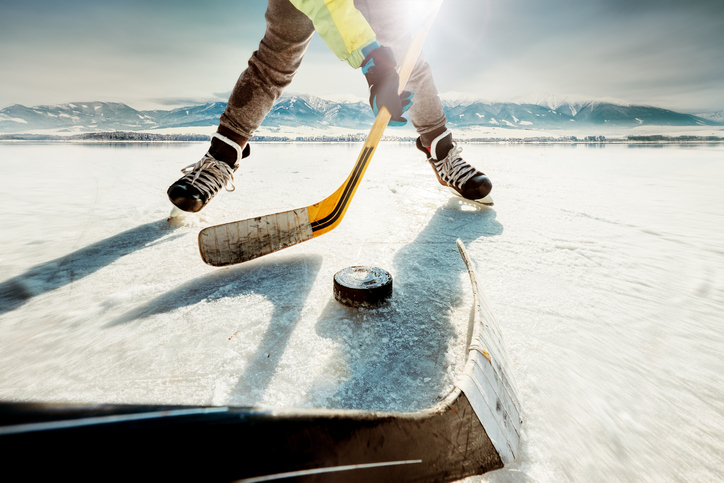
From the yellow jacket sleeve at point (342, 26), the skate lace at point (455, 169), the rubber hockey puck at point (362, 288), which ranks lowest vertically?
the rubber hockey puck at point (362, 288)

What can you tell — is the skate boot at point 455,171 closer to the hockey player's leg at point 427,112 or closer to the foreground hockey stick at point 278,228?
the hockey player's leg at point 427,112

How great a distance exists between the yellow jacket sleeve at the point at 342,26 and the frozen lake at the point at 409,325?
2.93ft

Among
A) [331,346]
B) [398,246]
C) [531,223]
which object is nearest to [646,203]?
[531,223]

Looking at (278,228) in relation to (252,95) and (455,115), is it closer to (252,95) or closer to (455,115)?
(252,95)

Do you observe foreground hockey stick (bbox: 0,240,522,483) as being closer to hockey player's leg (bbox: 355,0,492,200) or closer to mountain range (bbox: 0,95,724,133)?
hockey player's leg (bbox: 355,0,492,200)

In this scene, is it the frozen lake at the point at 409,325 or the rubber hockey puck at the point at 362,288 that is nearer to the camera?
the frozen lake at the point at 409,325

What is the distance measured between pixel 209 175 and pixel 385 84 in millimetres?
1218

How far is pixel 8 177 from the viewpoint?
13.1ft

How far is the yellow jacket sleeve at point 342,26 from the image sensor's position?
1307 millimetres

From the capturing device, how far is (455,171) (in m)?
2.37

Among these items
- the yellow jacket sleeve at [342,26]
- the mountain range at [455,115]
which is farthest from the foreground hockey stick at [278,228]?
the mountain range at [455,115]

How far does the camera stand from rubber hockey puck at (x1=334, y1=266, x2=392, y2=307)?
3.44 ft

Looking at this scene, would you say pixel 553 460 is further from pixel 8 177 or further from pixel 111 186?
pixel 8 177

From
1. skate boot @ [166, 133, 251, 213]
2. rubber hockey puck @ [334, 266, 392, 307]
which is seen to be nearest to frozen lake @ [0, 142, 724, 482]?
rubber hockey puck @ [334, 266, 392, 307]
